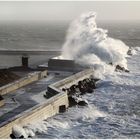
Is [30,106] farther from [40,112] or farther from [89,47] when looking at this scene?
[89,47]

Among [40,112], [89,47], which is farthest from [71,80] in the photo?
[89,47]

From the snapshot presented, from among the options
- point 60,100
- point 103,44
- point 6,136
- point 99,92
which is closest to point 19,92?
point 60,100

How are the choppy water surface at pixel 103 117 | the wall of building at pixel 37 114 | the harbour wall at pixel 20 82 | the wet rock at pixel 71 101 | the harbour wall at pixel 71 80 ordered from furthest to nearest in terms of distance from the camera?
1. the harbour wall at pixel 71 80
2. the harbour wall at pixel 20 82
3. the wet rock at pixel 71 101
4. the choppy water surface at pixel 103 117
5. the wall of building at pixel 37 114

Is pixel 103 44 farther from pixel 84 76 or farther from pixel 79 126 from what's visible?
pixel 79 126

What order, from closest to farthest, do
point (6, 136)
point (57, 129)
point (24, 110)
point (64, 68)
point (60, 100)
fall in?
1. point (6, 136)
2. point (57, 129)
3. point (24, 110)
4. point (60, 100)
5. point (64, 68)

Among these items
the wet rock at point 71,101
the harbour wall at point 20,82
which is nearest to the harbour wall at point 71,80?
the wet rock at point 71,101

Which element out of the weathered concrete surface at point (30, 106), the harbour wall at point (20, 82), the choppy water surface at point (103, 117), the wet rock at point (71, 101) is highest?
the harbour wall at point (20, 82)

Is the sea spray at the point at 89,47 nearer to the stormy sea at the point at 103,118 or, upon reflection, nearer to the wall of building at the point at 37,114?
the stormy sea at the point at 103,118
